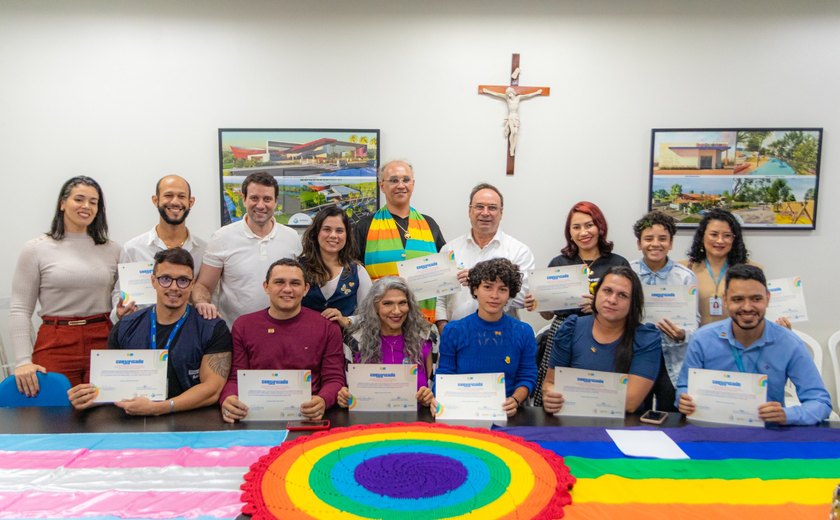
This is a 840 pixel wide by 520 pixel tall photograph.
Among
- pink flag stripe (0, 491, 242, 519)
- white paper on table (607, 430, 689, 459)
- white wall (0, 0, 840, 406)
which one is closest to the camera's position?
pink flag stripe (0, 491, 242, 519)

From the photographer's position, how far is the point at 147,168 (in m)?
4.54

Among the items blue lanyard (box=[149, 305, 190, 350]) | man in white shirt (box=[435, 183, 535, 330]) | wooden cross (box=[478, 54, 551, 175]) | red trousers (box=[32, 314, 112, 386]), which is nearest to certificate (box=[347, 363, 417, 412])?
blue lanyard (box=[149, 305, 190, 350])

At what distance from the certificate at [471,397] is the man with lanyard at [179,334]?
3.41 feet

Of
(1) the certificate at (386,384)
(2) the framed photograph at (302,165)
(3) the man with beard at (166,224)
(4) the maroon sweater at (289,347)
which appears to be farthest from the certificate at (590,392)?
(2) the framed photograph at (302,165)

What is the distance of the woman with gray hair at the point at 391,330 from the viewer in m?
2.77

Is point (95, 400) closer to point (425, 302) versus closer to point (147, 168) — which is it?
point (425, 302)

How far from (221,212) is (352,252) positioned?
1.88 m

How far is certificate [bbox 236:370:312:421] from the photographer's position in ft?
7.46

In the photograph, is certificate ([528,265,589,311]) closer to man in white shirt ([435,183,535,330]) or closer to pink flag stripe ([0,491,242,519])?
man in white shirt ([435,183,535,330])

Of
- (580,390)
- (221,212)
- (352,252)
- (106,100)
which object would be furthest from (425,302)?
(106,100)

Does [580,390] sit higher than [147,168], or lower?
lower

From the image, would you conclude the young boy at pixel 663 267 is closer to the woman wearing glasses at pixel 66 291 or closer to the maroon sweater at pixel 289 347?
the maroon sweater at pixel 289 347

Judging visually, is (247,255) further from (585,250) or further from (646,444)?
(646,444)

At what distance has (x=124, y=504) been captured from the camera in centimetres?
165
